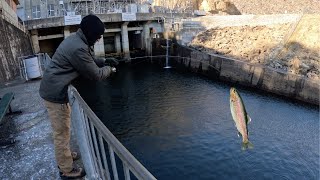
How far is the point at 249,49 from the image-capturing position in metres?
28.7

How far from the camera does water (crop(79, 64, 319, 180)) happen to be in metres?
12.3

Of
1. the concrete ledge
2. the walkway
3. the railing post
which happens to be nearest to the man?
the railing post

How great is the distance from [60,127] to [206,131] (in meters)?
12.3

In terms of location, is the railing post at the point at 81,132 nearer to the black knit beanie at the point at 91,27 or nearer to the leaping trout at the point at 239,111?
the black knit beanie at the point at 91,27

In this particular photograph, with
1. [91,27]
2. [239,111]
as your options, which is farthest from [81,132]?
[239,111]

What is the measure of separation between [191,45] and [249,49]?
899cm

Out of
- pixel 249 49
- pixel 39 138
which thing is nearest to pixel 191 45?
pixel 249 49

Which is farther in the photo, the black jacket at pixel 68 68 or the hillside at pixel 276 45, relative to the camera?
the hillside at pixel 276 45

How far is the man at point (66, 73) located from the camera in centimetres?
387

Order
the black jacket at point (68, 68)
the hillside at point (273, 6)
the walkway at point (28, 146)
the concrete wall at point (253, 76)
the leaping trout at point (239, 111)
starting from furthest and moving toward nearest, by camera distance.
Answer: the hillside at point (273, 6) < the concrete wall at point (253, 76) < the leaping trout at point (239, 111) < the walkway at point (28, 146) < the black jacket at point (68, 68)

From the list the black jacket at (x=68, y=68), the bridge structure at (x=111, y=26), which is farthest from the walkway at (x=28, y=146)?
the bridge structure at (x=111, y=26)

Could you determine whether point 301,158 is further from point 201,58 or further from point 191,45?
point 191,45

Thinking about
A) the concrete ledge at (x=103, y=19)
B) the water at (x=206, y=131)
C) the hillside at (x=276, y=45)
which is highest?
the concrete ledge at (x=103, y=19)

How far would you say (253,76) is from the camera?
24.7 meters
